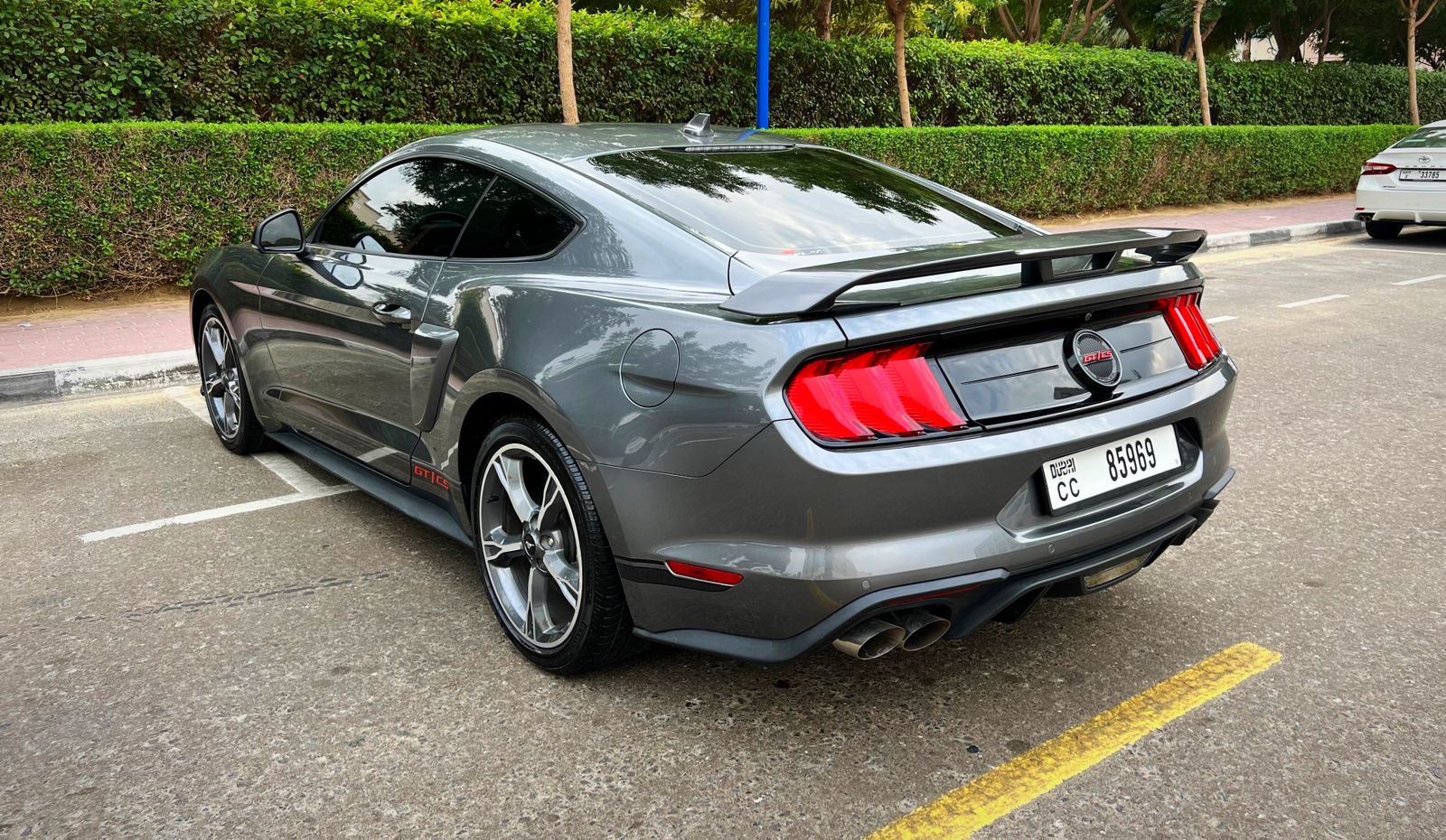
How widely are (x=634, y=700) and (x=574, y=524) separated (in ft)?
1.63

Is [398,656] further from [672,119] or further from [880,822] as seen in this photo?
[672,119]

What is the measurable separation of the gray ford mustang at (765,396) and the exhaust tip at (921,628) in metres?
0.01

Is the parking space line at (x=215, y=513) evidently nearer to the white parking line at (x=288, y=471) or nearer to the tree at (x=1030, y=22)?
the white parking line at (x=288, y=471)

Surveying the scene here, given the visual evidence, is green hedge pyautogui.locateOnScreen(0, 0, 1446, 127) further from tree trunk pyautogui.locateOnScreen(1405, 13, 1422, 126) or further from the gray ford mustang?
tree trunk pyautogui.locateOnScreen(1405, 13, 1422, 126)

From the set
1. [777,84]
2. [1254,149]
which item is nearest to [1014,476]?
[777,84]

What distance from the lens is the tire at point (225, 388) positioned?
16.9 feet

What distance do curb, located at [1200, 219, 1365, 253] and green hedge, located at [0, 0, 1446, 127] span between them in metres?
5.02

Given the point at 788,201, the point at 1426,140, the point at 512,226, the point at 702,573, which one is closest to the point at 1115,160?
the point at 1426,140

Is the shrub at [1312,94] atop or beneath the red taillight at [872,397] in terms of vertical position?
atop

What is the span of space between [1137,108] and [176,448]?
19.1 meters

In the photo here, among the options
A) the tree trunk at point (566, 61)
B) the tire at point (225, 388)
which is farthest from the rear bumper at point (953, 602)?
the tree trunk at point (566, 61)

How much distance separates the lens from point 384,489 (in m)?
3.99

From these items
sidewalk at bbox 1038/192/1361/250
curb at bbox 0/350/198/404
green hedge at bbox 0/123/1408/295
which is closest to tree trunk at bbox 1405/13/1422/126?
sidewalk at bbox 1038/192/1361/250

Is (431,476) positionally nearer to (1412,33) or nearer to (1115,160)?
(1115,160)
